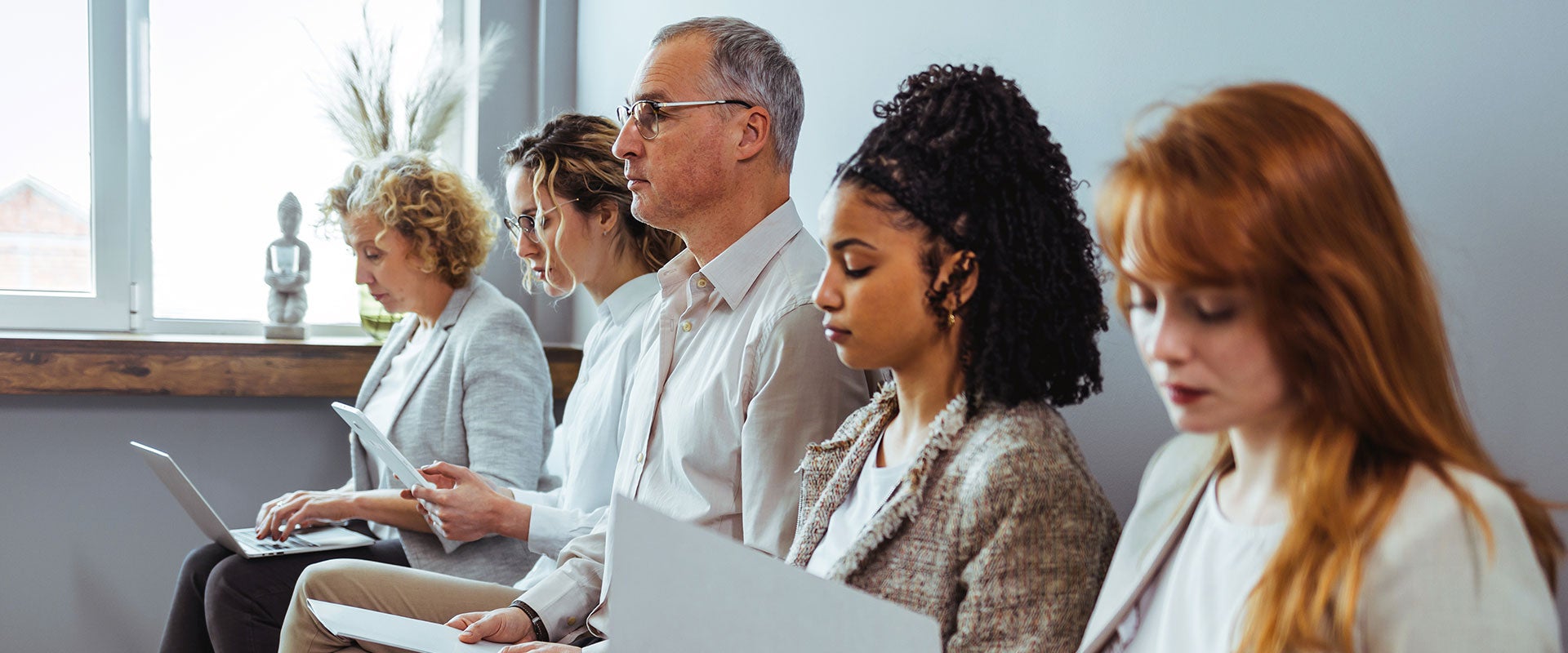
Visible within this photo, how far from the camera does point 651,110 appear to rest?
142cm

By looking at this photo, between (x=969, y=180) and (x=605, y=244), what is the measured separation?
3.38 ft

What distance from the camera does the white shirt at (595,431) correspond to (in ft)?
5.27

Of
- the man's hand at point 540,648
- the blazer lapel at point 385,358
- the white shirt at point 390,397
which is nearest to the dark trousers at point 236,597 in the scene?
the white shirt at point 390,397

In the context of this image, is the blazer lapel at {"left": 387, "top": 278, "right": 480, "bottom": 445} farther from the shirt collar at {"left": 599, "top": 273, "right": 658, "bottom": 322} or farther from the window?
the window

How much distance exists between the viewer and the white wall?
2.52 ft

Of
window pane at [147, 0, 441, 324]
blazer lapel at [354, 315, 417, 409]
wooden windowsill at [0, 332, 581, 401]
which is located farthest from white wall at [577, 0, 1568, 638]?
window pane at [147, 0, 441, 324]

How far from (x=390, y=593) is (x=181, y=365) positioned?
4.09 ft

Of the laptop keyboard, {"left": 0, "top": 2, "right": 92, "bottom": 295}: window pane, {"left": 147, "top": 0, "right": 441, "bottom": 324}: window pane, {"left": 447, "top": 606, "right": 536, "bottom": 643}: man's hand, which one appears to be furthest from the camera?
{"left": 147, "top": 0, "right": 441, "bottom": 324}: window pane

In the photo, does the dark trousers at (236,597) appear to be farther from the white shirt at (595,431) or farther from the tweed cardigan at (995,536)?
the tweed cardigan at (995,536)

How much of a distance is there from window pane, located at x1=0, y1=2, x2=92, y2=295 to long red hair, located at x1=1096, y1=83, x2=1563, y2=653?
278 cm

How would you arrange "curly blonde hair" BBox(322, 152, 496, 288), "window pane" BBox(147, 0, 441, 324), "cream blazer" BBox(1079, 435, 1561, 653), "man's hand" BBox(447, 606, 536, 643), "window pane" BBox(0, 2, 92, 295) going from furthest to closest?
1. "window pane" BBox(147, 0, 441, 324)
2. "window pane" BBox(0, 2, 92, 295)
3. "curly blonde hair" BBox(322, 152, 496, 288)
4. "man's hand" BBox(447, 606, 536, 643)
5. "cream blazer" BBox(1079, 435, 1561, 653)

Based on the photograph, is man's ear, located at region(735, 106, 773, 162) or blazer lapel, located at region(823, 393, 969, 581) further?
man's ear, located at region(735, 106, 773, 162)

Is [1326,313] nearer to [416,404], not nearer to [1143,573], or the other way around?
[1143,573]

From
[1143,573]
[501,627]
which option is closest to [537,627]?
Result: [501,627]
